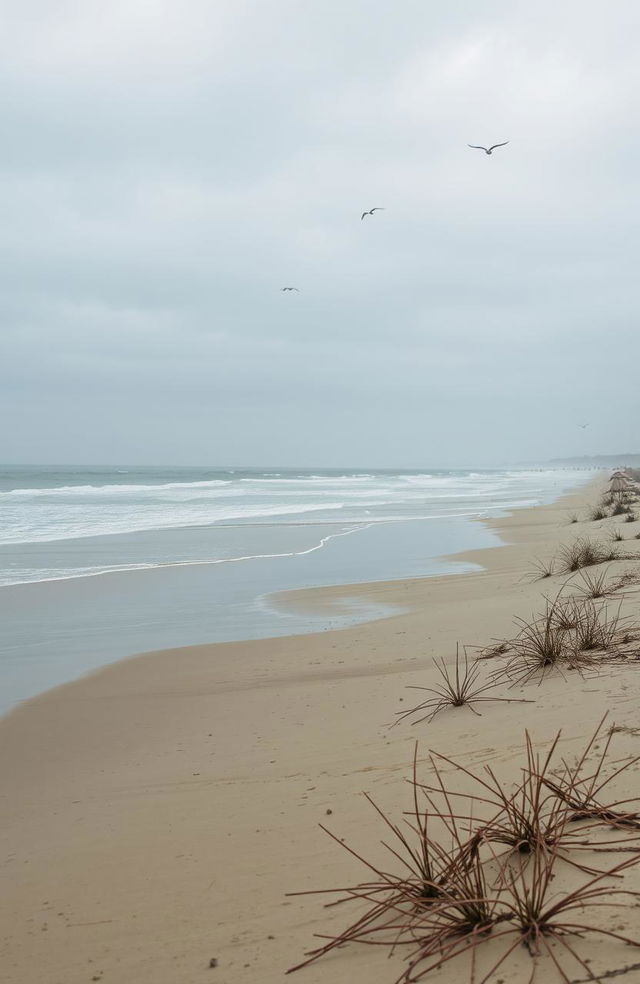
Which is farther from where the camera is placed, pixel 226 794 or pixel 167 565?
pixel 167 565

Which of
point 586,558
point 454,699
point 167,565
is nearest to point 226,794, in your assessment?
point 454,699

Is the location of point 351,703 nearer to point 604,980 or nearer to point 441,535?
point 604,980

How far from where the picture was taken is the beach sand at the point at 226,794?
7.38 feet

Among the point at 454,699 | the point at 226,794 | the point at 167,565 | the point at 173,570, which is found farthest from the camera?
the point at 167,565

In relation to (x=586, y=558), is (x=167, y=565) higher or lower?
lower

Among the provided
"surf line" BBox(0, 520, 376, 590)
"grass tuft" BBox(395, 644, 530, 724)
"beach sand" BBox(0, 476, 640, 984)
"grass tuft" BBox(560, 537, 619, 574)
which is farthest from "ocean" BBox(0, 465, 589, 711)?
"grass tuft" BBox(395, 644, 530, 724)

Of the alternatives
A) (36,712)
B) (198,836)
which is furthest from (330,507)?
(198,836)

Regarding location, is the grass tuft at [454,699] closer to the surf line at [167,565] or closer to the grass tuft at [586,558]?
the grass tuft at [586,558]

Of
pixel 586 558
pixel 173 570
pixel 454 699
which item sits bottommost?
pixel 173 570

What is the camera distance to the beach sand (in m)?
2.25

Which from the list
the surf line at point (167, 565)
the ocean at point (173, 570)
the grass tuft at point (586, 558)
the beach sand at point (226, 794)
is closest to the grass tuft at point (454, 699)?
the beach sand at point (226, 794)

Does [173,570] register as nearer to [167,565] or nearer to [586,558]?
[167,565]

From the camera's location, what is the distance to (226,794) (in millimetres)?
3500

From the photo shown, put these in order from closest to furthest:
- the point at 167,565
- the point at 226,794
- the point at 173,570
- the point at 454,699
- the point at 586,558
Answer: the point at 226,794 → the point at 454,699 → the point at 586,558 → the point at 173,570 → the point at 167,565
